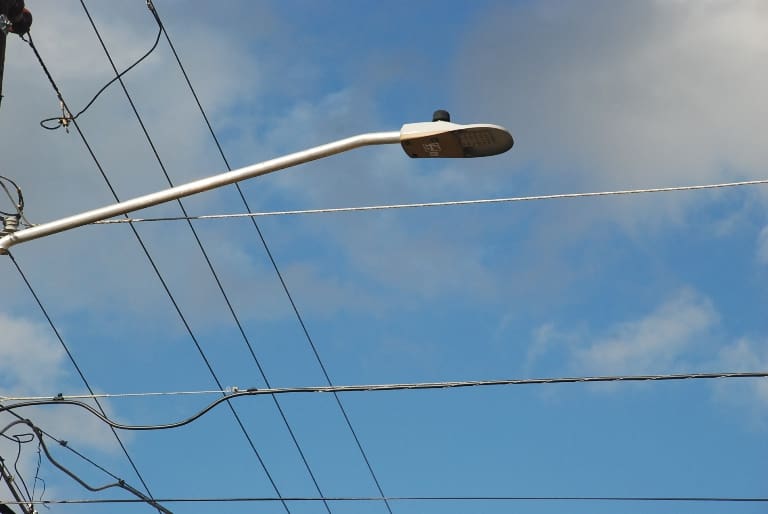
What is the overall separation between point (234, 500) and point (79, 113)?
14.1ft

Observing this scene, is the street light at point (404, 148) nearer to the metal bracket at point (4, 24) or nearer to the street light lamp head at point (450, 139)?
the street light lamp head at point (450, 139)

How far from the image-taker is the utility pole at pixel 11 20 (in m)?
11.2

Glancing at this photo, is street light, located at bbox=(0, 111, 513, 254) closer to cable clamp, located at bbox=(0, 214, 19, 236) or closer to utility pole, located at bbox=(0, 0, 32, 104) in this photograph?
cable clamp, located at bbox=(0, 214, 19, 236)

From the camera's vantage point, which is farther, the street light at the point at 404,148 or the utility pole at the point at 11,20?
the utility pole at the point at 11,20

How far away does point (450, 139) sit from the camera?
9234 millimetres

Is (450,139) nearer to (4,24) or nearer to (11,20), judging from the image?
(4,24)

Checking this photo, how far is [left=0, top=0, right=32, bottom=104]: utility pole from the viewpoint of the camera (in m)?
11.2

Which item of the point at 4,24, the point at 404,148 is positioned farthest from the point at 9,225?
the point at 404,148

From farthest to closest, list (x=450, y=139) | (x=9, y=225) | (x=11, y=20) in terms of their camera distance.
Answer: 1. (x=11, y=20)
2. (x=9, y=225)
3. (x=450, y=139)

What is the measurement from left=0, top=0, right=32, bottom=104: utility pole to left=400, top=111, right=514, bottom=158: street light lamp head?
4007mm

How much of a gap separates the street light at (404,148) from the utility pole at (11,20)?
2.35 m

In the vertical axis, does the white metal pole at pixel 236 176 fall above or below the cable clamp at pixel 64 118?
below

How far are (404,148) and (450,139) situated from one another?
1.18 ft

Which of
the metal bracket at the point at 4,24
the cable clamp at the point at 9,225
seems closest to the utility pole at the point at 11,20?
the metal bracket at the point at 4,24
